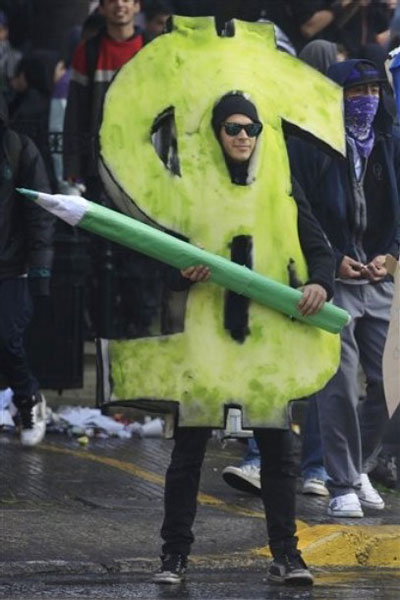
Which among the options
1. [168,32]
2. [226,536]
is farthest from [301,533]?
[168,32]

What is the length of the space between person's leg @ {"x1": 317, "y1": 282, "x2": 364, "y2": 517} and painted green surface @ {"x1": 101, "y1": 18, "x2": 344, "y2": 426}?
70.6 inches

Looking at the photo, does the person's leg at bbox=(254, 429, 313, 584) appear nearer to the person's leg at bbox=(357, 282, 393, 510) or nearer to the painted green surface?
the painted green surface

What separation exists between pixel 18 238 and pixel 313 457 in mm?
2008

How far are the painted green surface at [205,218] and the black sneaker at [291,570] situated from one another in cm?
59

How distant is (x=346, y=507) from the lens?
973cm

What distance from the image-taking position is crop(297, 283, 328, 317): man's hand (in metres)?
7.88

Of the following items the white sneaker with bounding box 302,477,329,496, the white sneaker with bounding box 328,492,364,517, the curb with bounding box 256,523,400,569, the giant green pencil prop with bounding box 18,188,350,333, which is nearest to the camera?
the giant green pencil prop with bounding box 18,188,350,333

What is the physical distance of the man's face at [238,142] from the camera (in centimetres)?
786

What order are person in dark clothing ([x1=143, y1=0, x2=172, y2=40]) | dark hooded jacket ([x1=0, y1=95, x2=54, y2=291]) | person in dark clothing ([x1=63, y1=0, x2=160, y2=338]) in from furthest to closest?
person in dark clothing ([x1=143, y1=0, x2=172, y2=40]) < person in dark clothing ([x1=63, y1=0, x2=160, y2=338]) < dark hooded jacket ([x1=0, y1=95, x2=54, y2=291])

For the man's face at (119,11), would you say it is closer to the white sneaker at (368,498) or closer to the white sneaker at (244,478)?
the white sneaker at (244,478)

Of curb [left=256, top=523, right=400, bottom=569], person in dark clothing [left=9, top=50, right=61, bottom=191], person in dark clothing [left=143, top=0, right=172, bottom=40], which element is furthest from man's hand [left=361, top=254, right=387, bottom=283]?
person in dark clothing [left=143, top=0, right=172, bottom=40]

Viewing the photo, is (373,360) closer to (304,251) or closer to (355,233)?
(355,233)

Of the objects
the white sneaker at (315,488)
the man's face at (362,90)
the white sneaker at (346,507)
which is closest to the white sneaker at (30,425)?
the white sneaker at (315,488)

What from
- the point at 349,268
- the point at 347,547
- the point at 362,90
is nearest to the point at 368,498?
the point at 347,547
